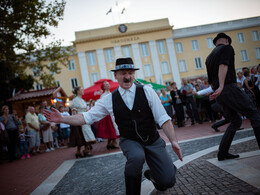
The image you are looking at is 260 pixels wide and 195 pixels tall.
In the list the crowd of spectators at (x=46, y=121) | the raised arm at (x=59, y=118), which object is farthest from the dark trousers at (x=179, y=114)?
the raised arm at (x=59, y=118)

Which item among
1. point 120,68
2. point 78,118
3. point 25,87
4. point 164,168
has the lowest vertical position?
point 164,168

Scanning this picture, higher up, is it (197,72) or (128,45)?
(128,45)

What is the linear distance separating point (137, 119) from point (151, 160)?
55 cm

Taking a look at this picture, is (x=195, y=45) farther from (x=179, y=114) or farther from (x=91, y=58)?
(x=179, y=114)

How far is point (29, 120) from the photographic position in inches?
382

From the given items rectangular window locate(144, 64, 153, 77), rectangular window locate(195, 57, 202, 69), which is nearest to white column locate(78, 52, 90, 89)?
rectangular window locate(144, 64, 153, 77)

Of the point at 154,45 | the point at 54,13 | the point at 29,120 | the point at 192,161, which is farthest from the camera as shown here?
the point at 154,45

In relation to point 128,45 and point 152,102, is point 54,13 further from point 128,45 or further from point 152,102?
point 128,45

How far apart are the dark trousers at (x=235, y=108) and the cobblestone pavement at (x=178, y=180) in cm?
A: 60

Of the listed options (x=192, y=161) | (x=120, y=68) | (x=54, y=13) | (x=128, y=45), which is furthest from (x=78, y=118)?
(x=128, y=45)

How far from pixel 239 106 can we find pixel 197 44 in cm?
3674

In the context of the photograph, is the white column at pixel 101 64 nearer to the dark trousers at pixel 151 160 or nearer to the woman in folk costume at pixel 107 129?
the woman in folk costume at pixel 107 129

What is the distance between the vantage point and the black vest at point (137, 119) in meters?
2.58

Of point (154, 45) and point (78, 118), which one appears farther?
point (154, 45)
